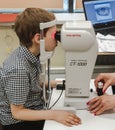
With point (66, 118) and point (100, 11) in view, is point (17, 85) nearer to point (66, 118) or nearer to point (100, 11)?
point (66, 118)

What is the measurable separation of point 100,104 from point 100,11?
1.28m

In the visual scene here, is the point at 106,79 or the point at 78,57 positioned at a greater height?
the point at 78,57

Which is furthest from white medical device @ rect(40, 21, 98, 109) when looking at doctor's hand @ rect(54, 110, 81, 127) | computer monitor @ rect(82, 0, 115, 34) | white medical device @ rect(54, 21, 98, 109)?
computer monitor @ rect(82, 0, 115, 34)

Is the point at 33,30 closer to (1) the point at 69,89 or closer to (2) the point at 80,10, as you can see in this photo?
(1) the point at 69,89

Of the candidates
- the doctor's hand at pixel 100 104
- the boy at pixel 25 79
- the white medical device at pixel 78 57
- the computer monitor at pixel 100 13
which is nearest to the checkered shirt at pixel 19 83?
the boy at pixel 25 79

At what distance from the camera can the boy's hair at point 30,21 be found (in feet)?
4.42

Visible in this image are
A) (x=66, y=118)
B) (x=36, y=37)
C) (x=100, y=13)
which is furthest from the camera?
(x=100, y=13)

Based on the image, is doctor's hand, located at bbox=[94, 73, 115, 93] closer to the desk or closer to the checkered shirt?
the desk

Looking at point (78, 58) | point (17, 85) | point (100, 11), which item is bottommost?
point (17, 85)

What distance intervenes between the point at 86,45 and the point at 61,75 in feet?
5.01

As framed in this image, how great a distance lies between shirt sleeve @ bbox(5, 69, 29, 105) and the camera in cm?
132

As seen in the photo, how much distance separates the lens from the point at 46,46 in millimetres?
1291

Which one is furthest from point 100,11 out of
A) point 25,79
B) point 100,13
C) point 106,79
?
point 25,79

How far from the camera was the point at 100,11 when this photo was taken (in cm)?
243
